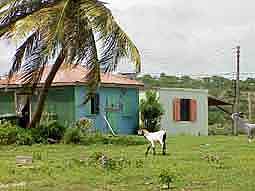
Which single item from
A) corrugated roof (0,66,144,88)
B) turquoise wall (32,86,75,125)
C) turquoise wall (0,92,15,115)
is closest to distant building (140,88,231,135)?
corrugated roof (0,66,144,88)

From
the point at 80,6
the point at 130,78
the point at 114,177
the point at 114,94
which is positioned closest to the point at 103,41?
the point at 80,6

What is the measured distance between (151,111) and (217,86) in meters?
22.2

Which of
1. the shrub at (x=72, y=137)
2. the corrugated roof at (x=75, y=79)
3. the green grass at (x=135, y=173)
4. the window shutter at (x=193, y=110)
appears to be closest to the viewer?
the green grass at (x=135, y=173)

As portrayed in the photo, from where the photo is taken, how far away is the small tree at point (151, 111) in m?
34.7

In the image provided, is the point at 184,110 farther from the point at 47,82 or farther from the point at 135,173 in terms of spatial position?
the point at 135,173

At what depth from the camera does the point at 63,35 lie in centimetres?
1927

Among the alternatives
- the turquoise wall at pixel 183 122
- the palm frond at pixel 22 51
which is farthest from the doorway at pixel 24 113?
the palm frond at pixel 22 51

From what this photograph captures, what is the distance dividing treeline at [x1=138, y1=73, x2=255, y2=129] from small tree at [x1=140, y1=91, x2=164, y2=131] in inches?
437

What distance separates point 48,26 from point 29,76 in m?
2.89

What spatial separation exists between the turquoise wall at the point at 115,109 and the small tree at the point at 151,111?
0.42m

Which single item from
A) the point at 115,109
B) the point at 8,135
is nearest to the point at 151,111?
the point at 115,109

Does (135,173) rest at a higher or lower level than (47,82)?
lower

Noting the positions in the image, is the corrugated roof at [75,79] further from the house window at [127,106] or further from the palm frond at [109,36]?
the palm frond at [109,36]

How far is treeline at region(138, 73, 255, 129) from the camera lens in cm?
4822
